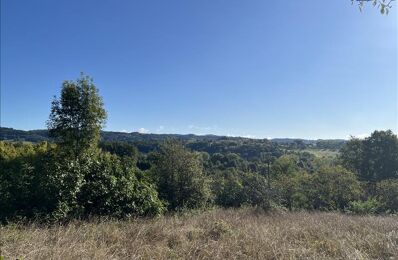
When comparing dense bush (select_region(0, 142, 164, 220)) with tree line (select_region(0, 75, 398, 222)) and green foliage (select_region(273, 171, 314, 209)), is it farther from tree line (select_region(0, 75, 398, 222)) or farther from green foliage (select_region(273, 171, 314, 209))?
green foliage (select_region(273, 171, 314, 209))

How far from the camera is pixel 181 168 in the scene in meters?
20.1

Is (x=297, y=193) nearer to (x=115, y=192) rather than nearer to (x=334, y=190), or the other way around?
(x=334, y=190)

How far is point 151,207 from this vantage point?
14039 millimetres

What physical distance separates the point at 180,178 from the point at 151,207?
237 inches

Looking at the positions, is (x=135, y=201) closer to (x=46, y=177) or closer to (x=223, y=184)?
(x=46, y=177)

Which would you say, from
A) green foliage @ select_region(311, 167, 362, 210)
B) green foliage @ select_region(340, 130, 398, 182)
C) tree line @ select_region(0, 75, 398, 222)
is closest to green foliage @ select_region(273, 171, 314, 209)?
green foliage @ select_region(311, 167, 362, 210)

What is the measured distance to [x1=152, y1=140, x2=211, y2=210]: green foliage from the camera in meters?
19.6

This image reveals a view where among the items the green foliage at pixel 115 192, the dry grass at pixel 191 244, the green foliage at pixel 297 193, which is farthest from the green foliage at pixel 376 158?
the dry grass at pixel 191 244

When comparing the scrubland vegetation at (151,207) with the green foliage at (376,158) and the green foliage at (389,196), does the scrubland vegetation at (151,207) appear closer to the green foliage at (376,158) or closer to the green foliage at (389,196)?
the green foliage at (389,196)

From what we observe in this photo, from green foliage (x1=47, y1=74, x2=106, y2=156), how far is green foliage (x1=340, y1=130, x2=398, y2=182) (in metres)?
33.6

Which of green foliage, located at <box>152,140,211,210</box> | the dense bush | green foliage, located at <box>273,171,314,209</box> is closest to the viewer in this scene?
the dense bush

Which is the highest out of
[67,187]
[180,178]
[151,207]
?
[67,187]

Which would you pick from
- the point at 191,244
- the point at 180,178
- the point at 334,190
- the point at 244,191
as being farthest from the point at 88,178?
the point at 334,190

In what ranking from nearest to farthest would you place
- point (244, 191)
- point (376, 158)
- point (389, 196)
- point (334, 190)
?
point (244, 191) → point (389, 196) → point (334, 190) → point (376, 158)
